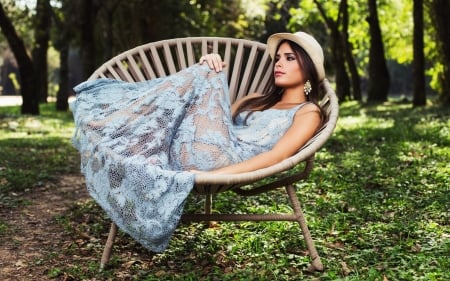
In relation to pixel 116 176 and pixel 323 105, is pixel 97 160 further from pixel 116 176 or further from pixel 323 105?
pixel 323 105

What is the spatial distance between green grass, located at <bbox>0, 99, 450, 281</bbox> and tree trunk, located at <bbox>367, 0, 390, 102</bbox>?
1125 centimetres

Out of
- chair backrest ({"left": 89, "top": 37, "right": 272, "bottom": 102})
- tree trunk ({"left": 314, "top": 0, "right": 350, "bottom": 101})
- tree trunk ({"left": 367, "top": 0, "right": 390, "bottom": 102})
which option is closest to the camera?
chair backrest ({"left": 89, "top": 37, "right": 272, "bottom": 102})

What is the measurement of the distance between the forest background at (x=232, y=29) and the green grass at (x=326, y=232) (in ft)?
25.0

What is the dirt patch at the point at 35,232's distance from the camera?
11.8ft

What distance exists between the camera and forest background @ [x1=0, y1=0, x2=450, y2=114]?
14.1 metres

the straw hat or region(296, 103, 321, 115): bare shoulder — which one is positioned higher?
the straw hat

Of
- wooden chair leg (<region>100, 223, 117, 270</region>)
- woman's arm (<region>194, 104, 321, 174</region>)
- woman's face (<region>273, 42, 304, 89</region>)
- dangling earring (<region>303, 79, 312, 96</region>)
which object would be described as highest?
woman's face (<region>273, 42, 304, 89</region>)

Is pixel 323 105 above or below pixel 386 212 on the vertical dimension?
above

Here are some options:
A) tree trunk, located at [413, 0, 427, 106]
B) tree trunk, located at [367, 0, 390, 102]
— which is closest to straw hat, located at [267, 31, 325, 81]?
tree trunk, located at [413, 0, 427, 106]

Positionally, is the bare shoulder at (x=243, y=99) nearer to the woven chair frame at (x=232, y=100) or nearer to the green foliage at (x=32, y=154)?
the woven chair frame at (x=232, y=100)

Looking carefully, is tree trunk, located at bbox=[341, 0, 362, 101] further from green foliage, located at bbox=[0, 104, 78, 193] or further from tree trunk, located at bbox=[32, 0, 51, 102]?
green foliage, located at bbox=[0, 104, 78, 193]

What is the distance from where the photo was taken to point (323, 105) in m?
3.91

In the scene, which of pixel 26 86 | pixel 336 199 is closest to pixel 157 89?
pixel 336 199

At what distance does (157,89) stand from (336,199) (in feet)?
6.61
